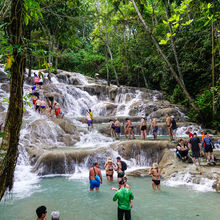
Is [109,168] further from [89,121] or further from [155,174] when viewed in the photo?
[89,121]

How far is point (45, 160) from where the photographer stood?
1062 cm

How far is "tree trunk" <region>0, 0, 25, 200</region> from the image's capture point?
2273 millimetres

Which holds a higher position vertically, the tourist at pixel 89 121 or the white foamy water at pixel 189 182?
the tourist at pixel 89 121

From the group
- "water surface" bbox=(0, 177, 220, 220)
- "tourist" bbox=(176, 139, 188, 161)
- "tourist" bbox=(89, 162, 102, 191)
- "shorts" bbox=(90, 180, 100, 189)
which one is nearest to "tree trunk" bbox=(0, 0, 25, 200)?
"water surface" bbox=(0, 177, 220, 220)

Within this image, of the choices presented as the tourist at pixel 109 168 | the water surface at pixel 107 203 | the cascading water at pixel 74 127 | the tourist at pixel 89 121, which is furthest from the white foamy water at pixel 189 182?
the tourist at pixel 89 121

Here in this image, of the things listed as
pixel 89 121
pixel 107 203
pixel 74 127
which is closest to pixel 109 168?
pixel 107 203

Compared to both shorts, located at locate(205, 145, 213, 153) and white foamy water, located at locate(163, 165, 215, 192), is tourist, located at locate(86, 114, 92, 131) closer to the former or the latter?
white foamy water, located at locate(163, 165, 215, 192)

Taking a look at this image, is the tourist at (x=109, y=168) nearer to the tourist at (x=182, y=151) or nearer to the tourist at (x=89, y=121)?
the tourist at (x=182, y=151)

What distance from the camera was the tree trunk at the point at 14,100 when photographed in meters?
2.27

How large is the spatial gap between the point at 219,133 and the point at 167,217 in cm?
1146

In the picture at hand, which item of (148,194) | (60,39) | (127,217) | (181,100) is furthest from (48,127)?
(181,100)

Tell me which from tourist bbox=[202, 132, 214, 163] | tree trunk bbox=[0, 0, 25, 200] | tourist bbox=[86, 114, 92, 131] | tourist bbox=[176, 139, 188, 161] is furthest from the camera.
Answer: tourist bbox=[86, 114, 92, 131]

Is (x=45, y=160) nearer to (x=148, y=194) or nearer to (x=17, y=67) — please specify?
(x=148, y=194)

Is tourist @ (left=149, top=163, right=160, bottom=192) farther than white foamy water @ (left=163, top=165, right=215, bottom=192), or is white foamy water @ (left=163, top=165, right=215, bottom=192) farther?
white foamy water @ (left=163, top=165, right=215, bottom=192)
